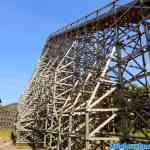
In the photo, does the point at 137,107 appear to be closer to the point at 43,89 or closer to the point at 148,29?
the point at 148,29

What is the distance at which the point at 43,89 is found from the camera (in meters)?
25.9

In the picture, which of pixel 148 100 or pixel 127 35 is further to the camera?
pixel 127 35

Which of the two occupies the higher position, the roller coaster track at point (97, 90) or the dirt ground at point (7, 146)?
the roller coaster track at point (97, 90)

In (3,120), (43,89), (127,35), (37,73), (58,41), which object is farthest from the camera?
(3,120)

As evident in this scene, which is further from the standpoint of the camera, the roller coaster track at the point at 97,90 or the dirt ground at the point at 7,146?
the dirt ground at the point at 7,146

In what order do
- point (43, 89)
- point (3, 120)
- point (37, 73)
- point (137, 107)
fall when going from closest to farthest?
point (137, 107) < point (43, 89) < point (37, 73) < point (3, 120)

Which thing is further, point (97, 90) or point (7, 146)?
point (7, 146)

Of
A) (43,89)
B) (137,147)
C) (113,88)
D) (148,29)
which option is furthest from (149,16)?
(43,89)

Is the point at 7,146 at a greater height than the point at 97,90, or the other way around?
the point at 97,90

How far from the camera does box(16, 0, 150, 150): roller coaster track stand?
13.6 meters

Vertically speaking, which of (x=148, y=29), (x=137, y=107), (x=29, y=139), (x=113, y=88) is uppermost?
(x=148, y=29)

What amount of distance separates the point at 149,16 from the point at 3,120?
51.2 metres

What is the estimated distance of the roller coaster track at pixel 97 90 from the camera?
13.6 meters

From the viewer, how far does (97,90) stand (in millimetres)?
15617
